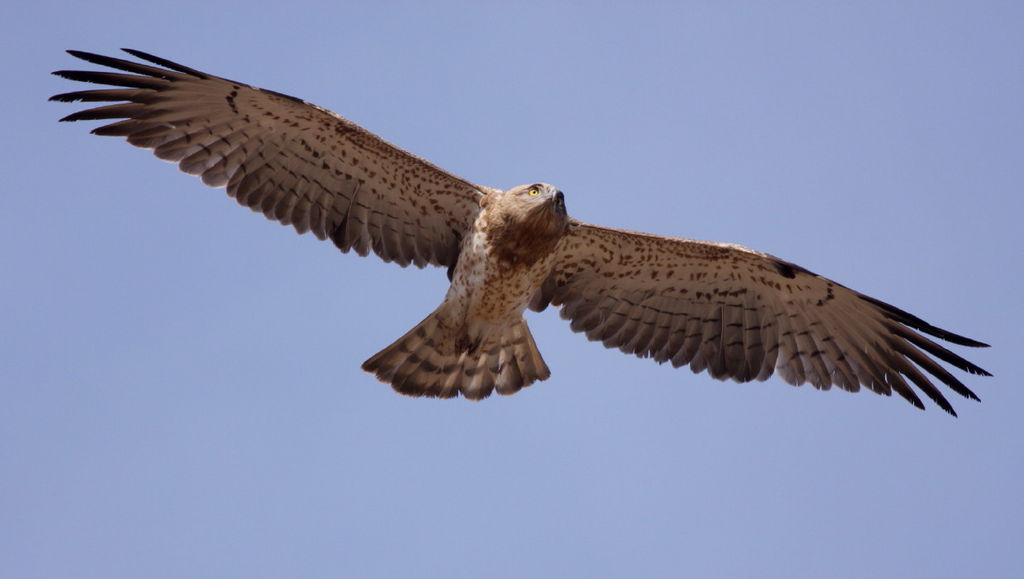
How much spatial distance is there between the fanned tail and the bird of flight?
1cm

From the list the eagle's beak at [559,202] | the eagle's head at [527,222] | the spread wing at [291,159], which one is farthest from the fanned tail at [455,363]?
the eagle's beak at [559,202]

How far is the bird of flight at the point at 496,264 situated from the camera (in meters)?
11.6

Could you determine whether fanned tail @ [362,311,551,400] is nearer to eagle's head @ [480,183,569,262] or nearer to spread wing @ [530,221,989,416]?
spread wing @ [530,221,989,416]

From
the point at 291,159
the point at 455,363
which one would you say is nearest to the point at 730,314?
the point at 455,363

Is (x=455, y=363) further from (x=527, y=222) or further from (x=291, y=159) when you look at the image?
(x=291, y=159)

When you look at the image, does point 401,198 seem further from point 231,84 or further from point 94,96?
point 94,96

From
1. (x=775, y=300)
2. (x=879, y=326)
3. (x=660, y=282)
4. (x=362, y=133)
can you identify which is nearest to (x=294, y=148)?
(x=362, y=133)

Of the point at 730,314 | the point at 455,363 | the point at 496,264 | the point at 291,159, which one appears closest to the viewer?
the point at 496,264

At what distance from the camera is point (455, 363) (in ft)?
39.9

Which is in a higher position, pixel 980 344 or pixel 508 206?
pixel 508 206

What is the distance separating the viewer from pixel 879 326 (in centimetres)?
1249

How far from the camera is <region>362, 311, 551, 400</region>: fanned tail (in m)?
12.0

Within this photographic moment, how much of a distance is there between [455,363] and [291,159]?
2.24 meters

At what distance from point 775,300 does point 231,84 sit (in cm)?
511
